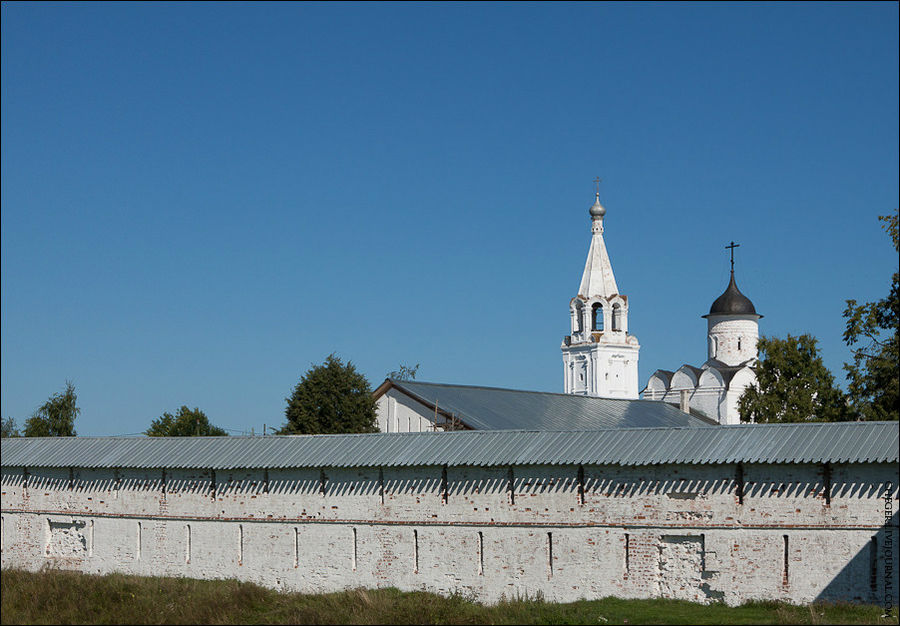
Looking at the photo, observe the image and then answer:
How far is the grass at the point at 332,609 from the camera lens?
645 inches

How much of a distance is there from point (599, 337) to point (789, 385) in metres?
21.6

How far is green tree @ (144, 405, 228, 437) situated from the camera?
154 feet

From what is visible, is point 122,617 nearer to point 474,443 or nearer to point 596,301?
point 474,443

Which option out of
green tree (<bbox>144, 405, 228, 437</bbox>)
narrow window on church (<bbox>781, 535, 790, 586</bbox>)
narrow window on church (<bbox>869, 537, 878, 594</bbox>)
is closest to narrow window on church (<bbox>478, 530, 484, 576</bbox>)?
narrow window on church (<bbox>781, 535, 790, 586</bbox>)

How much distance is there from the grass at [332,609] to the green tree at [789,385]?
1889cm

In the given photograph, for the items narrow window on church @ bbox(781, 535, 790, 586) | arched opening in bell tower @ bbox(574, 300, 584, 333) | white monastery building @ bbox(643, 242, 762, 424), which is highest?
arched opening in bell tower @ bbox(574, 300, 584, 333)

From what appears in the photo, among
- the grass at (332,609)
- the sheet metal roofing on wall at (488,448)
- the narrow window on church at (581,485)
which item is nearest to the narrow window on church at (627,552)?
the grass at (332,609)

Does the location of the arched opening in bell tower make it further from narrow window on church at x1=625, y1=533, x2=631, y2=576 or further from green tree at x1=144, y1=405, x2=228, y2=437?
narrow window on church at x1=625, y1=533, x2=631, y2=576

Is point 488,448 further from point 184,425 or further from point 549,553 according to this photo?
point 184,425

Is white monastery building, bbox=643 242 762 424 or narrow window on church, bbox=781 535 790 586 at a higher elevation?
white monastery building, bbox=643 242 762 424

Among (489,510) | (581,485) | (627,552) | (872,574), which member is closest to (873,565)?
(872,574)

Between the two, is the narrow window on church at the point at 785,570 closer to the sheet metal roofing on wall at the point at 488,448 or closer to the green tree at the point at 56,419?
the sheet metal roofing on wall at the point at 488,448

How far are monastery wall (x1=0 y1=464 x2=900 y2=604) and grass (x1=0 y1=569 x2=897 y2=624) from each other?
61 cm

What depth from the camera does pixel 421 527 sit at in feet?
66.5
